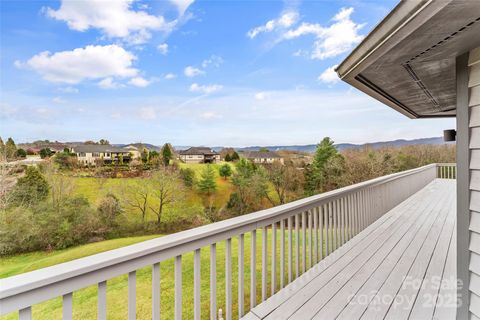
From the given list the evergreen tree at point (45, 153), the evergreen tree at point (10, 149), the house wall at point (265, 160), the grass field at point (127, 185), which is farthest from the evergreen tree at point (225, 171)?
the evergreen tree at point (10, 149)

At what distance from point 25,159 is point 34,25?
6.30 meters

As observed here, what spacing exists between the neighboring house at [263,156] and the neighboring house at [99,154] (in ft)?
34.8

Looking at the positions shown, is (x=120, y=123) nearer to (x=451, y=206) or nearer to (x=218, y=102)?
(x=218, y=102)

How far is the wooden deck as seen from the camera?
1.89 m

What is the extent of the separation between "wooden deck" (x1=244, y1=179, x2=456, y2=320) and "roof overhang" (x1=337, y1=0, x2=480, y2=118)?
1.78 m

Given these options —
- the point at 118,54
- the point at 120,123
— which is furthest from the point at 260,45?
the point at 120,123

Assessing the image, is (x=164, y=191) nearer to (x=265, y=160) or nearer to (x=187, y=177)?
(x=187, y=177)

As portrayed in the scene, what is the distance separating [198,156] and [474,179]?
23858 mm

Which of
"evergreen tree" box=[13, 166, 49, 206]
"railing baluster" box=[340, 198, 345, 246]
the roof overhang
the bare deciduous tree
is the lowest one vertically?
the bare deciduous tree

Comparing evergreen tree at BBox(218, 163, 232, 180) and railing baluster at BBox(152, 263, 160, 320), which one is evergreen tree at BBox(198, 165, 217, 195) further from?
railing baluster at BBox(152, 263, 160, 320)

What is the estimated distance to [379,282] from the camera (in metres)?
2.32

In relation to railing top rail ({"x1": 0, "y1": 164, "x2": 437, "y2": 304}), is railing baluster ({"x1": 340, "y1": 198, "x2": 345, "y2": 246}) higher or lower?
lower

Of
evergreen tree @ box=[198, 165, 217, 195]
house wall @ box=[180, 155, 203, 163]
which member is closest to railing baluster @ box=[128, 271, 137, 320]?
evergreen tree @ box=[198, 165, 217, 195]

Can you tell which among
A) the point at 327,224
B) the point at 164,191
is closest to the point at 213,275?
the point at 327,224
